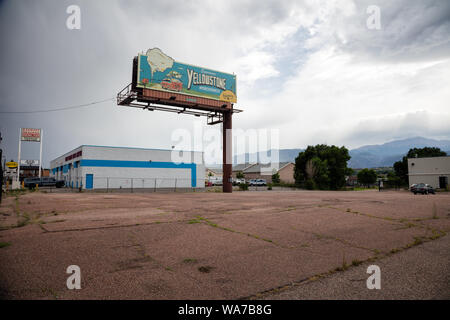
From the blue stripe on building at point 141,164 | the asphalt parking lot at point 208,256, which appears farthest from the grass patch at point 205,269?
the blue stripe on building at point 141,164

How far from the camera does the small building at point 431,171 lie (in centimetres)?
4569

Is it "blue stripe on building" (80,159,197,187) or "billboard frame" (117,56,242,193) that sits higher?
"billboard frame" (117,56,242,193)

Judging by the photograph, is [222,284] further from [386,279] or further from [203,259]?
[386,279]

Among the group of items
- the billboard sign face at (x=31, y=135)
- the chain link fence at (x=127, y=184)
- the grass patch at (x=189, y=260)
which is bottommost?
the grass patch at (x=189, y=260)

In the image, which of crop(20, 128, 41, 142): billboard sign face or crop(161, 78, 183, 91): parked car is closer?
crop(161, 78, 183, 91): parked car

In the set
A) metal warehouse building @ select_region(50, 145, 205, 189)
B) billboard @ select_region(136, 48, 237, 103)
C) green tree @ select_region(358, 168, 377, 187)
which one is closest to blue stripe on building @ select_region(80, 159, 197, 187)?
metal warehouse building @ select_region(50, 145, 205, 189)

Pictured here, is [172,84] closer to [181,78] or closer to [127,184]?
[181,78]

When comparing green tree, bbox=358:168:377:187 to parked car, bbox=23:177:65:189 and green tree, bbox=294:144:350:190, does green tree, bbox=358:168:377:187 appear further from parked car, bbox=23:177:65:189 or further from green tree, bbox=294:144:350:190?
parked car, bbox=23:177:65:189

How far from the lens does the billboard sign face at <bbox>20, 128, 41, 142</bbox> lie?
5286 centimetres

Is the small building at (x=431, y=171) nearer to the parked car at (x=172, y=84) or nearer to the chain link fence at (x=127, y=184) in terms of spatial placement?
the chain link fence at (x=127, y=184)

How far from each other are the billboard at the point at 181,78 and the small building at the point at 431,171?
3941cm
